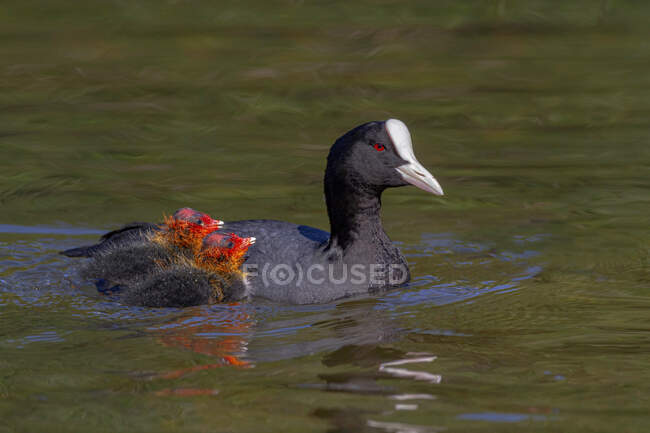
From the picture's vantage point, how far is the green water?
507 centimetres

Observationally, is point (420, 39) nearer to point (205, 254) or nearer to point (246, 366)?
point (205, 254)

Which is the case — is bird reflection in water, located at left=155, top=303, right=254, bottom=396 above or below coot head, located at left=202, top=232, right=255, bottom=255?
below

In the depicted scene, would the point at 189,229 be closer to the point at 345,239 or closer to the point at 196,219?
the point at 196,219

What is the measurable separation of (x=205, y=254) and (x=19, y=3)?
366 inches

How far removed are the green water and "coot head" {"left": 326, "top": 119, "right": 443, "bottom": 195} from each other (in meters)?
0.74

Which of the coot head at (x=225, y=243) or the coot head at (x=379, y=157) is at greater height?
the coot head at (x=379, y=157)

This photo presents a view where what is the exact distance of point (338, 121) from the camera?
10758 mm

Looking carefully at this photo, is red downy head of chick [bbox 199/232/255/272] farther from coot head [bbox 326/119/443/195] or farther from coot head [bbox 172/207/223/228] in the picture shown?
coot head [bbox 326/119/443/195]

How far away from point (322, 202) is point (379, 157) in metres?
2.27

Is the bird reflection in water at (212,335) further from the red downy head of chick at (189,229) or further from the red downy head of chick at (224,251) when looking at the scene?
the red downy head of chick at (189,229)

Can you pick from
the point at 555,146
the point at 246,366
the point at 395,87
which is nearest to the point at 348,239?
the point at 246,366

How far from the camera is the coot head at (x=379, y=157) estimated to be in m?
6.62

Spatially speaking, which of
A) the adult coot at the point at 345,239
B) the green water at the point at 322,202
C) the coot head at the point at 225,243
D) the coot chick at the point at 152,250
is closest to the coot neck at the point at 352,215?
the adult coot at the point at 345,239

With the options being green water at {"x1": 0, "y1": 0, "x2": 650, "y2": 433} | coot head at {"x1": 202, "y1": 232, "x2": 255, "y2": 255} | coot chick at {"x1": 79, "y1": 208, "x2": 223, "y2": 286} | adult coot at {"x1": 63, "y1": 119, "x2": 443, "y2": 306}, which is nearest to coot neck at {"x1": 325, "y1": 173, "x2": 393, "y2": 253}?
adult coot at {"x1": 63, "y1": 119, "x2": 443, "y2": 306}
